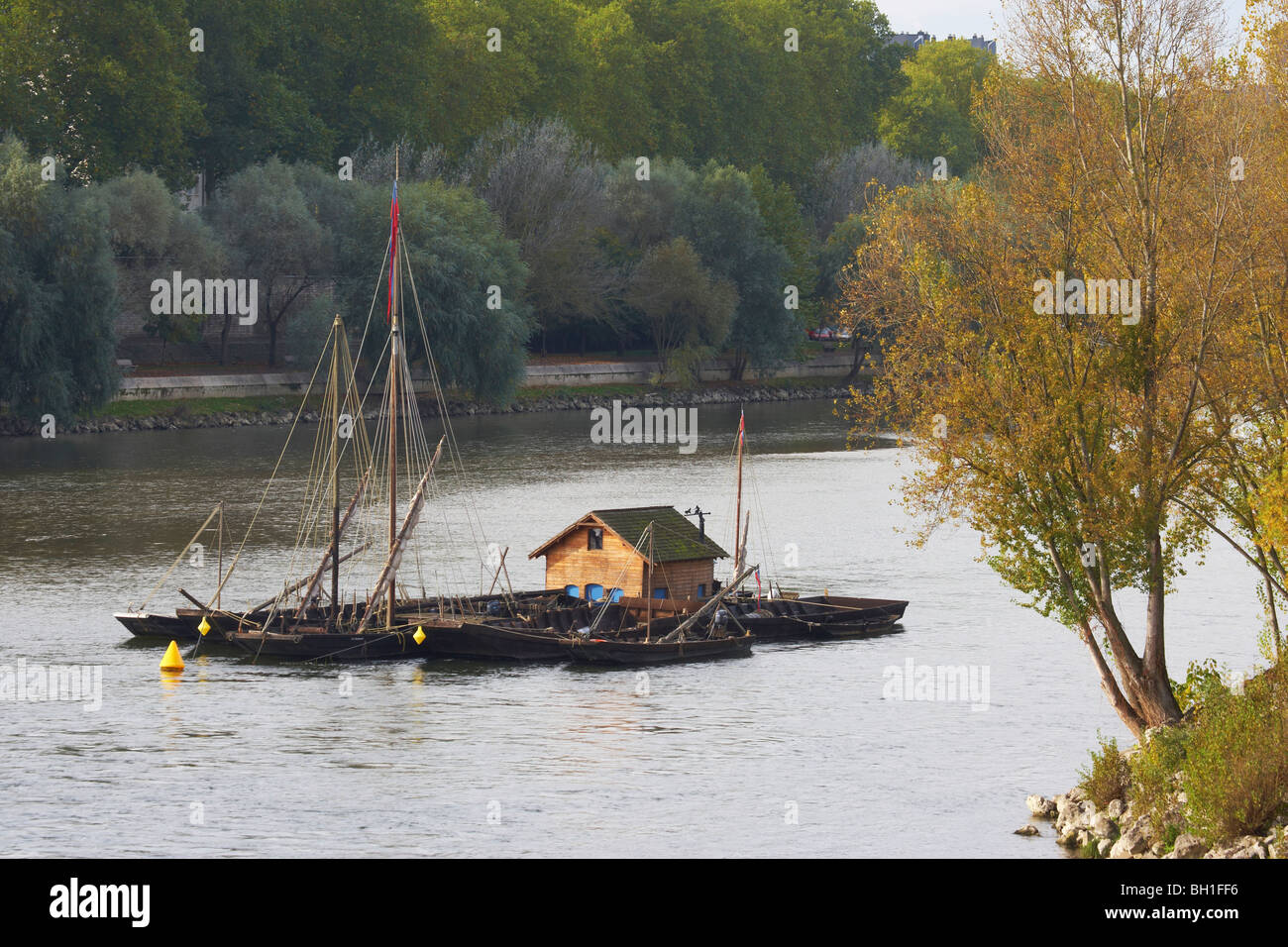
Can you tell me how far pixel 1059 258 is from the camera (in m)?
41.2

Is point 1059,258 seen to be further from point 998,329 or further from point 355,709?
point 355,709

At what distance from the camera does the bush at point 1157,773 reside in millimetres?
34781

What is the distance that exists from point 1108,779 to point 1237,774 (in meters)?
5.45

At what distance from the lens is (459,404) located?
142 metres

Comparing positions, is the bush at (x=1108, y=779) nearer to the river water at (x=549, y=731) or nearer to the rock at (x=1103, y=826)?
the rock at (x=1103, y=826)

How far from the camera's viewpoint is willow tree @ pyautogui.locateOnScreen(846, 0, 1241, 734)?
130ft

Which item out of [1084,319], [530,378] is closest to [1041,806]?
[1084,319]

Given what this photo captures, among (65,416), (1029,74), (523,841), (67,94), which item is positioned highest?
(67,94)

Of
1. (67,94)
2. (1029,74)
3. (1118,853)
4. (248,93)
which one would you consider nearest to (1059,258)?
(1029,74)

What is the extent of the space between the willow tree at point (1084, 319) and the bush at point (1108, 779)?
1793mm

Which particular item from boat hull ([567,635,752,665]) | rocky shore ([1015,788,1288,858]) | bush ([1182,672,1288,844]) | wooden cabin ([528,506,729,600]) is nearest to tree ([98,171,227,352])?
wooden cabin ([528,506,729,600])

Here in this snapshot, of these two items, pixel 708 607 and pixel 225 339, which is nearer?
pixel 708 607

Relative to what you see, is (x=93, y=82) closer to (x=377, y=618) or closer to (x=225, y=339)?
(x=225, y=339)

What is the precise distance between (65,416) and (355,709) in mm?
68138
